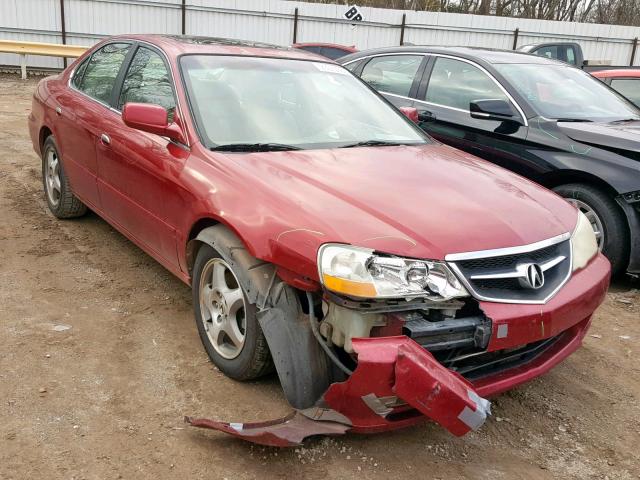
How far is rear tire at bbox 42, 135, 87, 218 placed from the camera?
5.00 metres

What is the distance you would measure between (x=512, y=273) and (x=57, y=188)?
4.07 m

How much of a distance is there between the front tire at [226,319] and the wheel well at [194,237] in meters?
0.06

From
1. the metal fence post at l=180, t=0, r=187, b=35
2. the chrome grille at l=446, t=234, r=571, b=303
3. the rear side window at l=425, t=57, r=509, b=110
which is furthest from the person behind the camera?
the metal fence post at l=180, t=0, r=187, b=35

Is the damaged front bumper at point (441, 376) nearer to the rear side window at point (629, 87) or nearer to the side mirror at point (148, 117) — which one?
the side mirror at point (148, 117)

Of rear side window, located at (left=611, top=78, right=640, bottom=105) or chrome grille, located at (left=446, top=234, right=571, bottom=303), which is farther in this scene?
rear side window, located at (left=611, top=78, right=640, bottom=105)

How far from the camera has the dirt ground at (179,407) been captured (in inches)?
96.7

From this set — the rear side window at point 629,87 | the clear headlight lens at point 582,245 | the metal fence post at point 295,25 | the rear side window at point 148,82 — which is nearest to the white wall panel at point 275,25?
the metal fence post at point 295,25

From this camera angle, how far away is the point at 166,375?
305 centimetres

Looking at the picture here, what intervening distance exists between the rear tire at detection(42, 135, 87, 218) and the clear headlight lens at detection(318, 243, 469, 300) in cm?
333

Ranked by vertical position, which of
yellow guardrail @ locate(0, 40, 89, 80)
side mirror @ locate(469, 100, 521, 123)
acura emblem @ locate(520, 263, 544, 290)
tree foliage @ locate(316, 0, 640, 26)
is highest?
tree foliage @ locate(316, 0, 640, 26)

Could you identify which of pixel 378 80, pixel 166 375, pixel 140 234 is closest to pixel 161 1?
pixel 378 80

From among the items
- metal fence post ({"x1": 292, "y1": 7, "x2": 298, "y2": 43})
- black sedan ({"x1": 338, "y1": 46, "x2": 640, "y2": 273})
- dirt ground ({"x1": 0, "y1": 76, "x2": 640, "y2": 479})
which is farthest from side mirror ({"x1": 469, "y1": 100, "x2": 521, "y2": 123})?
metal fence post ({"x1": 292, "y1": 7, "x2": 298, "y2": 43})

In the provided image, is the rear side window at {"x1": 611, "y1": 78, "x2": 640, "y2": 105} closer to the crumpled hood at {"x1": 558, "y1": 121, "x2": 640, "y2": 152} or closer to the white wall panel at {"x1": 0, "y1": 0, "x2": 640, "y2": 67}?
the crumpled hood at {"x1": 558, "y1": 121, "x2": 640, "y2": 152}

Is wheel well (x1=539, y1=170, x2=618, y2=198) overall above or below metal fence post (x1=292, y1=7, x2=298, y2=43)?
below
